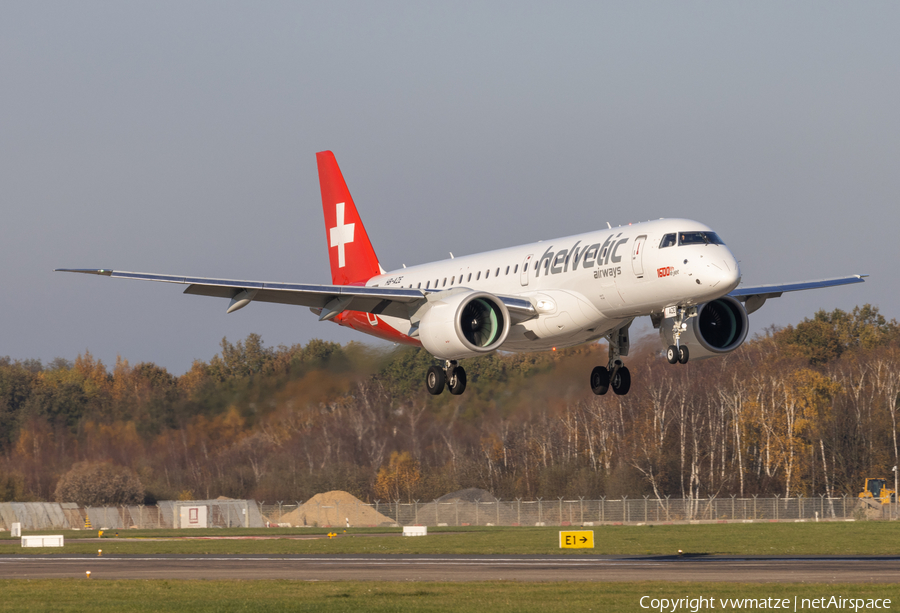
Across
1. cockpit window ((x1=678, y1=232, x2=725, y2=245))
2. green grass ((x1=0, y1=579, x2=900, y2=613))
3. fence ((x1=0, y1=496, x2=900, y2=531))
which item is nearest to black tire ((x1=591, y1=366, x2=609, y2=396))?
green grass ((x1=0, y1=579, x2=900, y2=613))

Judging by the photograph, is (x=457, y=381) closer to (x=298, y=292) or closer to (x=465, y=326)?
(x=465, y=326)

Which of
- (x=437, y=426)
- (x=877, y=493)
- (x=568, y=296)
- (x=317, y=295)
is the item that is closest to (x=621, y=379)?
(x=568, y=296)

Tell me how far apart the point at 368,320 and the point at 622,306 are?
520 inches

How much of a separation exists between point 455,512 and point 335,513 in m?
8.30

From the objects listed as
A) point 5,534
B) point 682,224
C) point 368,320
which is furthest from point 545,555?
point 5,534

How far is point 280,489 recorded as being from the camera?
241 ft

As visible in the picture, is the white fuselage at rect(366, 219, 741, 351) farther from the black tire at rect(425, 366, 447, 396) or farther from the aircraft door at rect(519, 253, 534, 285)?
the black tire at rect(425, 366, 447, 396)

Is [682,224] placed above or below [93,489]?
above

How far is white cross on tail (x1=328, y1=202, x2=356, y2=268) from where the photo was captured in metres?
52.0

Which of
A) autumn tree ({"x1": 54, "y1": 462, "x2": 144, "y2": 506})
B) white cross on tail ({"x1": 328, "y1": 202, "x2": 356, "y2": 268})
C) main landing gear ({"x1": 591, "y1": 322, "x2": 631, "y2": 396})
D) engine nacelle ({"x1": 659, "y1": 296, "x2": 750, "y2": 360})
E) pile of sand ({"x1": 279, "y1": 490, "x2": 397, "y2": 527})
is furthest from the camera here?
pile of sand ({"x1": 279, "y1": 490, "x2": 397, "y2": 527})

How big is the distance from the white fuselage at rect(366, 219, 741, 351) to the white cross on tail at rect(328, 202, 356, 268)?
34.0 feet

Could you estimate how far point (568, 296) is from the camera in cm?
3744

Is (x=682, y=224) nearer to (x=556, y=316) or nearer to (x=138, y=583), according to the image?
(x=556, y=316)

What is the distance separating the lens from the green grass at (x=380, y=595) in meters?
32.1
